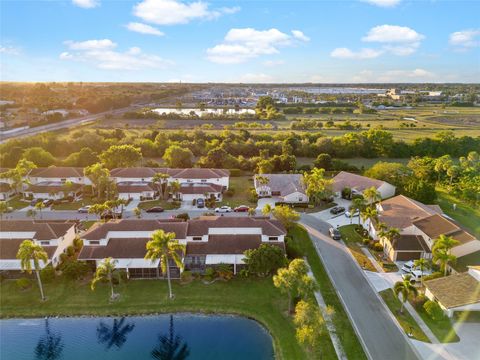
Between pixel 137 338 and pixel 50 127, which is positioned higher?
pixel 50 127

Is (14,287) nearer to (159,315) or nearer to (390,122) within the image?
(159,315)

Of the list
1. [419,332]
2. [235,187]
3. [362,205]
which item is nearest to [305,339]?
[419,332]

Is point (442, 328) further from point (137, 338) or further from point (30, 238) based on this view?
point (30, 238)

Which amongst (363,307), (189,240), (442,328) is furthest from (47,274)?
(442,328)

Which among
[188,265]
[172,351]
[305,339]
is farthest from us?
[188,265]

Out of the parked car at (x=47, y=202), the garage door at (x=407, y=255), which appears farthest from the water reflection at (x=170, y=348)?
the parked car at (x=47, y=202)

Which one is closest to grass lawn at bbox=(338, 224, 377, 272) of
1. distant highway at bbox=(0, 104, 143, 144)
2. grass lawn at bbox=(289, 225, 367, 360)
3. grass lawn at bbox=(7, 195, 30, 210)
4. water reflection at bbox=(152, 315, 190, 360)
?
grass lawn at bbox=(289, 225, 367, 360)
